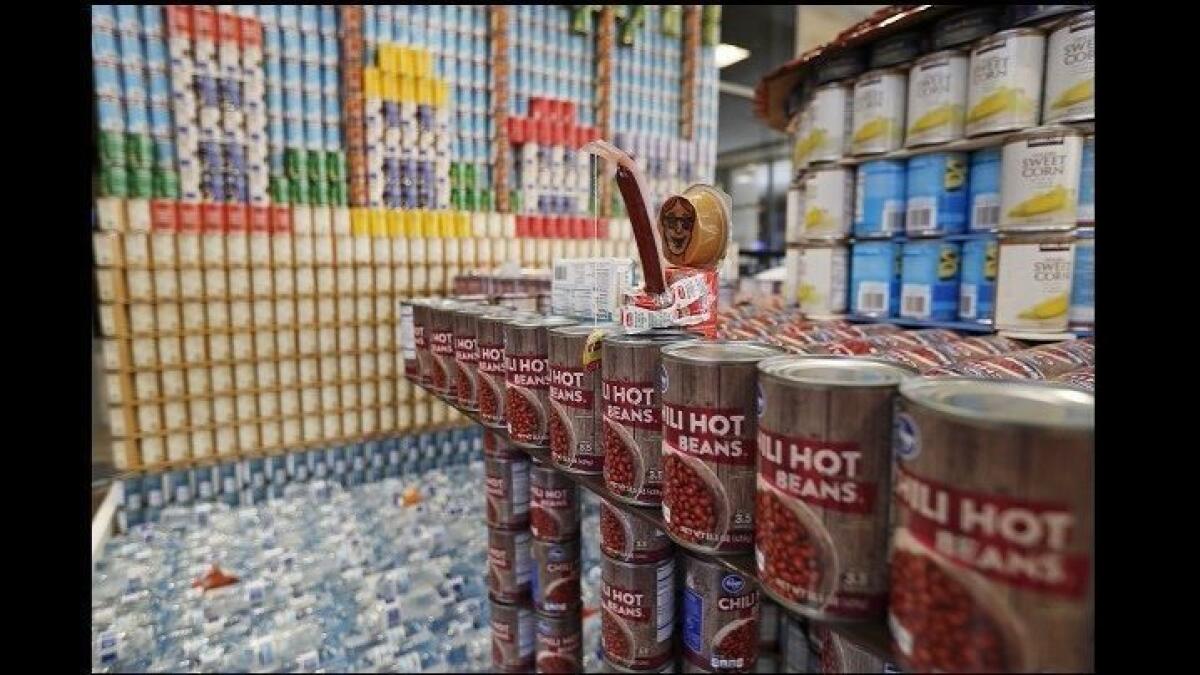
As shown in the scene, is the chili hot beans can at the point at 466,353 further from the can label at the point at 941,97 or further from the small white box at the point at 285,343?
A: the small white box at the point at 285,343

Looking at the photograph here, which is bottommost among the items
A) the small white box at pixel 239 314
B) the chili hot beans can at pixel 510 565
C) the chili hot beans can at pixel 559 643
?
the chili hot beans can at pixel 559 643

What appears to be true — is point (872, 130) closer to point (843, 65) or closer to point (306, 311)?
point (843, 65)

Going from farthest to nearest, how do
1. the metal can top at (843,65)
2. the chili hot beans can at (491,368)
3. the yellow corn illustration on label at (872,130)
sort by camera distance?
the metal can top at (843,65)
the yellow corn illustration on label at (872,130)
the chili hot beans can at (491,368)

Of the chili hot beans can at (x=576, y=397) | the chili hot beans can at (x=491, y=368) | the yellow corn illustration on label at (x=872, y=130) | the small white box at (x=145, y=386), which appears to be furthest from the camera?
the small white box at (x=145, y=386)

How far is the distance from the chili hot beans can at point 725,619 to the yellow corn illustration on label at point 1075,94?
1.79 metres

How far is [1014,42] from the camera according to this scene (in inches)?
79.6

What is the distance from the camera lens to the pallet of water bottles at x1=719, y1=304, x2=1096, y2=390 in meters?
1.03

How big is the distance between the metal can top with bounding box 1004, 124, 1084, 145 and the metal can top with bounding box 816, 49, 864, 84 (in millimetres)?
720

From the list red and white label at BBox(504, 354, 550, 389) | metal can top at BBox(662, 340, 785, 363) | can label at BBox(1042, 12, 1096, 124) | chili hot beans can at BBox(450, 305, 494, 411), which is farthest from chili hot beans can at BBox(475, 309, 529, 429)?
can label at BBox(1042, 12, 1096, 124)

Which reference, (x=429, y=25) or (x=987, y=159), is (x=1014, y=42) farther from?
(x=429, y=25)

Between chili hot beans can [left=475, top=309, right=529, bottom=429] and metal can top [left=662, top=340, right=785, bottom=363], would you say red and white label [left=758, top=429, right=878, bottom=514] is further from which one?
chili hot beans can [left=475, top=309, right=529, bottom=429]

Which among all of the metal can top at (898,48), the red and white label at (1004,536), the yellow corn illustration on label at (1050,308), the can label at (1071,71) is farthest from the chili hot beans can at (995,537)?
the metal can top at (898,48)

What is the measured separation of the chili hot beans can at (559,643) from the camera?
1738 millimetres

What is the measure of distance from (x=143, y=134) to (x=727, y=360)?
15.4ft
